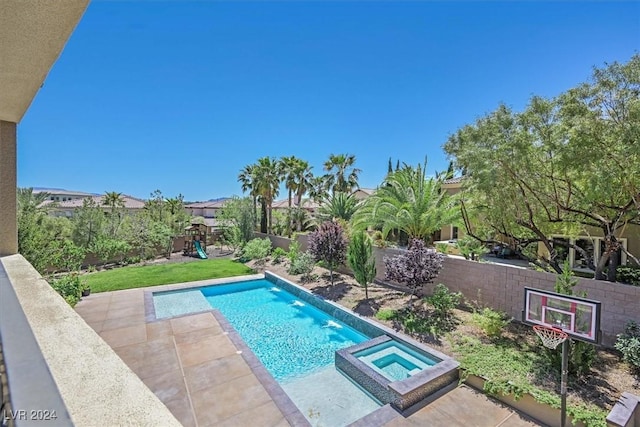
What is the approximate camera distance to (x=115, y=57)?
11.1m

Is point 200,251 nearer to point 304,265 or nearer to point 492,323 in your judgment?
point 304,265

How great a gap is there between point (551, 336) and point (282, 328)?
7.27 m

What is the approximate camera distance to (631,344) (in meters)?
5.67

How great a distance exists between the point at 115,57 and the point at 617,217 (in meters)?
17.2

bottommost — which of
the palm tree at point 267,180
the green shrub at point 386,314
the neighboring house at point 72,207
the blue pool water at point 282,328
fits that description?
the blue pool water at point 282,328

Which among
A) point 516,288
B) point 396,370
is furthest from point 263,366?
point 516,288

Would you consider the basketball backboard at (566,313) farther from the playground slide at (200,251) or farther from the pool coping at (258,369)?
the playground slide at (200,251)

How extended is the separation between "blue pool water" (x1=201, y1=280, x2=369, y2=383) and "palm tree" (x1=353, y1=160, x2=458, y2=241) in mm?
4863

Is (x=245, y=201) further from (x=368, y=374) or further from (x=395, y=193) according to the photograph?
(x=368, y=374)

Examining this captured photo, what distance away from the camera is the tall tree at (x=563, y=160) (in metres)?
6.16

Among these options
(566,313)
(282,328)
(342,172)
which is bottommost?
(282,328)

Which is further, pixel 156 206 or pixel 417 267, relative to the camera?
pixel 156 206

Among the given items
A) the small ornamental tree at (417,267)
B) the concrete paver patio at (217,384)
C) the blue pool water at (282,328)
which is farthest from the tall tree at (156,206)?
the small ornamental tree at (417,267)

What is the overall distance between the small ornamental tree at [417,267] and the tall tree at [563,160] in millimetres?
2378
